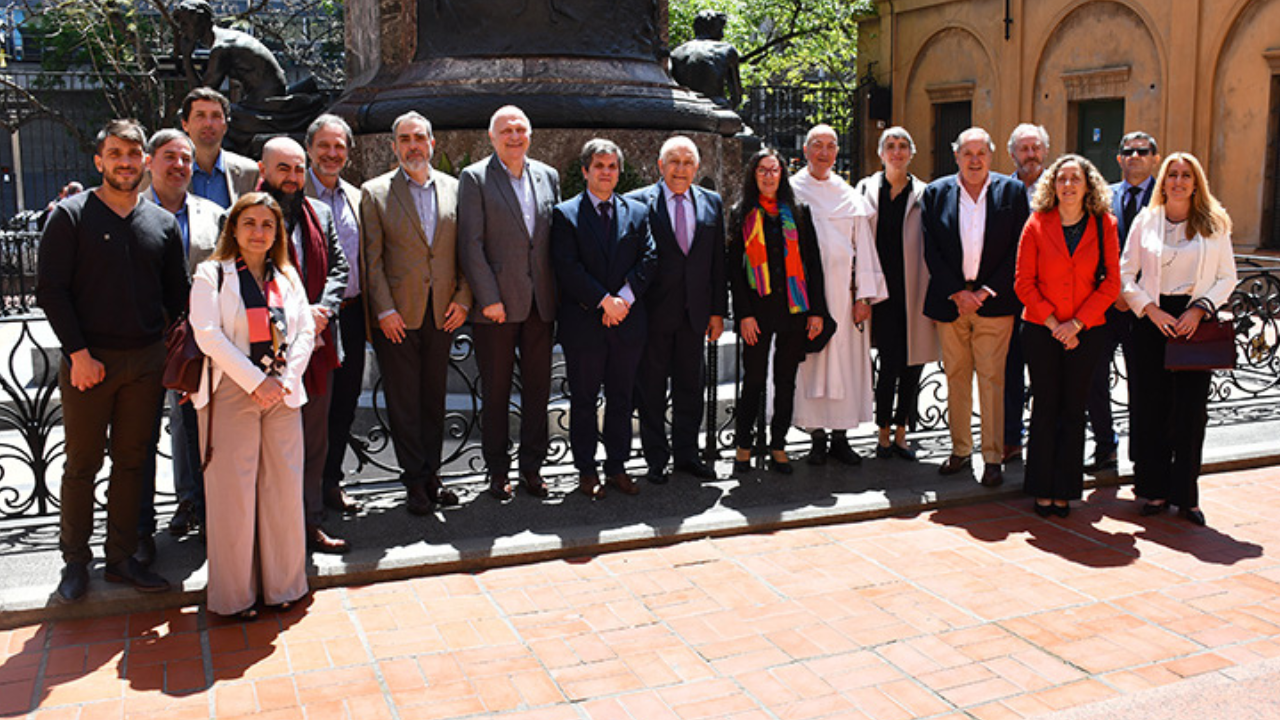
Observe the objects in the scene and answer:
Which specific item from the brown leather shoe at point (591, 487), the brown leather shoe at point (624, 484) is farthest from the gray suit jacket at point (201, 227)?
the brown leather shoe at point (624, 484)

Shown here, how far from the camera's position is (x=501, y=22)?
9.27m

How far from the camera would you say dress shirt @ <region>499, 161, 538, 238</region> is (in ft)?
20.6

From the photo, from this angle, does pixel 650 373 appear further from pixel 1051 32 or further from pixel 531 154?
pixel 1051 32

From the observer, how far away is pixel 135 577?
5.17 meters

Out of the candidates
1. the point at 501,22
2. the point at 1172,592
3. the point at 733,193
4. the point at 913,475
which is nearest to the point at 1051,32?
the point at 733,193

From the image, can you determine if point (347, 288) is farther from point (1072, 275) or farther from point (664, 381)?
point (1072, 275)

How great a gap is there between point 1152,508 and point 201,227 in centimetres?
506

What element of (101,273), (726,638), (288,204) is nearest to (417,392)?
(288,204)

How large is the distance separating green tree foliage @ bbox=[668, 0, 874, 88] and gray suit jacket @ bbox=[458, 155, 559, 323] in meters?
19.1

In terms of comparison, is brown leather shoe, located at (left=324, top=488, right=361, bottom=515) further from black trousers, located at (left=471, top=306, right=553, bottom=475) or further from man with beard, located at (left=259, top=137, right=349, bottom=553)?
black trousers, located at (left=471, top=306, right=553, bottom=475)

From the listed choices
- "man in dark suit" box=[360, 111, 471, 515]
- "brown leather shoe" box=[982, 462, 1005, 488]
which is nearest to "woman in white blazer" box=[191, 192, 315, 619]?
"man in dark suit" box=[360, 111, 471, 515]

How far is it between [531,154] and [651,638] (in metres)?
4.99

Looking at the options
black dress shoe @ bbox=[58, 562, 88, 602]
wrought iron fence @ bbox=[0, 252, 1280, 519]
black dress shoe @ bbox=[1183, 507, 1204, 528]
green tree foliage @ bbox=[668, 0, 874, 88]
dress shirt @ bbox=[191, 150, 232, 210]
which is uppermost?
green tree foliage @ bbox=[668, 0, 874, 88]

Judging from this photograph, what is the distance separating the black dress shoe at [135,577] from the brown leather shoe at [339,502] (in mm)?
1133
